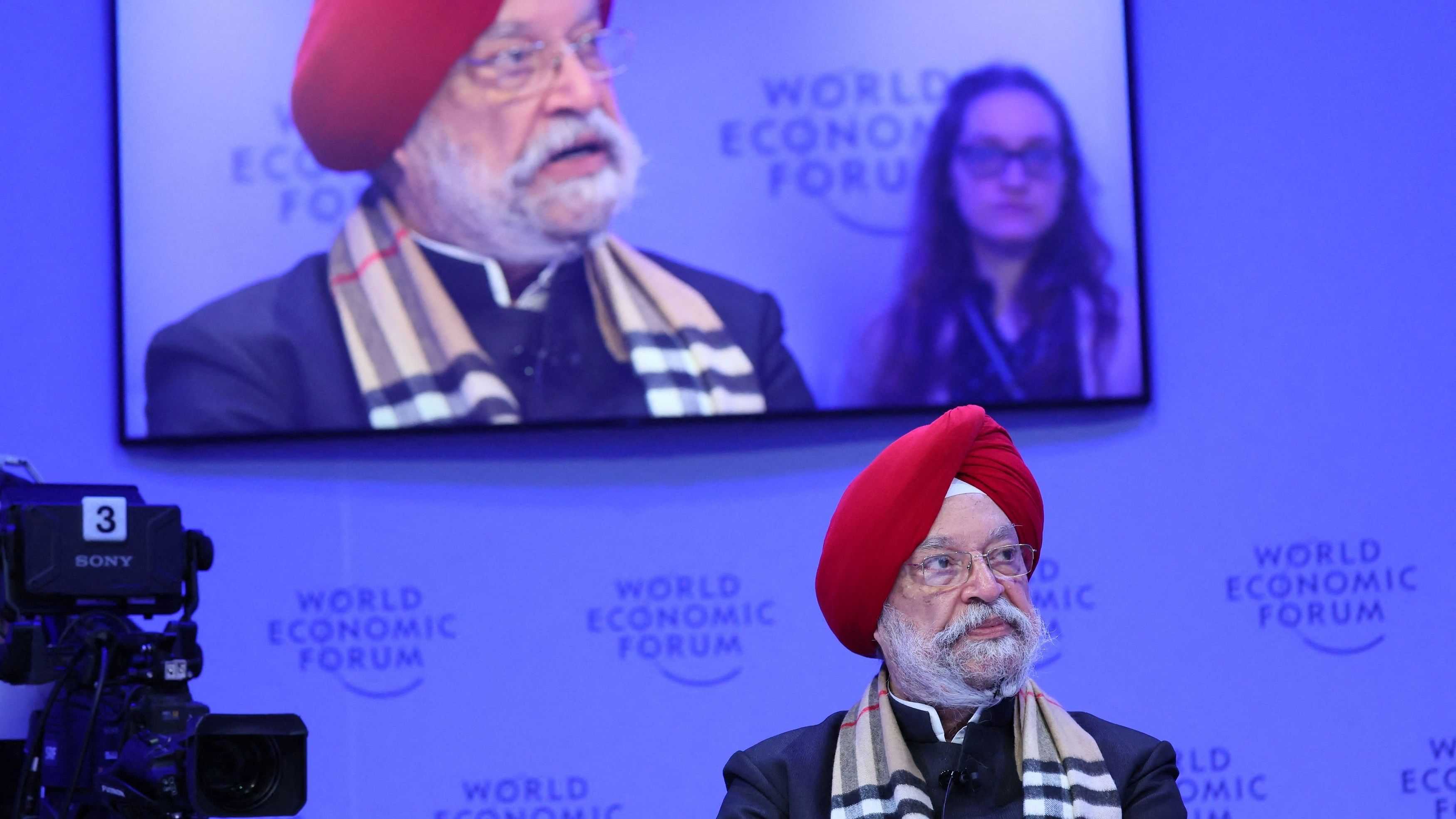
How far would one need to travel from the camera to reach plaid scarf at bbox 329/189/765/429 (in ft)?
9.14

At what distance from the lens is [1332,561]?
2820mm

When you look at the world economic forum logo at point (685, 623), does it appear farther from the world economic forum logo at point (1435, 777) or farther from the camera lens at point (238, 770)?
the world economic forum logo at point (1435, 777)

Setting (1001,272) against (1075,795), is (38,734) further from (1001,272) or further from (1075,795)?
(1001,272)

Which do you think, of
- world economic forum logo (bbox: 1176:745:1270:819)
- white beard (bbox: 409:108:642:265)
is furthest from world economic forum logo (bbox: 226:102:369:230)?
world economic forum logo (bbox: 1176:745:1270:819)

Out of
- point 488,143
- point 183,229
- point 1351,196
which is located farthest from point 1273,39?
point 183,229

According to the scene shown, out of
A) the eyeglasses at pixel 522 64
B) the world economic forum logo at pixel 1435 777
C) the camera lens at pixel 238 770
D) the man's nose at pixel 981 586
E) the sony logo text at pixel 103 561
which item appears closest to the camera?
the camera lens at pixel 238 770

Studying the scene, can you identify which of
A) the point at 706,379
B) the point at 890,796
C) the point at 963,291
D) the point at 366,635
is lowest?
the point at 890,796

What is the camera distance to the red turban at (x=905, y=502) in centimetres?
183

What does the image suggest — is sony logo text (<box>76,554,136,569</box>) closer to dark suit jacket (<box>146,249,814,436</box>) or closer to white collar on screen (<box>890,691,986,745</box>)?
→ dark suit jacket (<box>146,249,814,436</box>)

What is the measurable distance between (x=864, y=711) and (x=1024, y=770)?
0.22m

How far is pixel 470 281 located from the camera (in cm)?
282

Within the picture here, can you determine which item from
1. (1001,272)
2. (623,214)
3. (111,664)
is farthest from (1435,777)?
(111,664)

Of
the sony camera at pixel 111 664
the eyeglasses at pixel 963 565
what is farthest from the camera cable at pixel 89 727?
the eyeglasses at pixel 963 565

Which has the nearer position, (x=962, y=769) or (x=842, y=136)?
(x=962, y=769)
